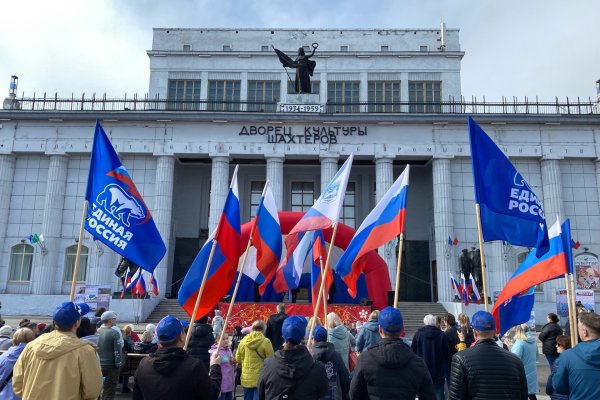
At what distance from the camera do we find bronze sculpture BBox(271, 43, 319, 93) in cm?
3334

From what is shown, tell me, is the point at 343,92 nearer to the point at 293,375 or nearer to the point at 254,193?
the point at 254,193

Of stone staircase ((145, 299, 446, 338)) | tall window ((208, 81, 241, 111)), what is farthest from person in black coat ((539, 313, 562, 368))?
tall window ((208, 81, 241, 111))

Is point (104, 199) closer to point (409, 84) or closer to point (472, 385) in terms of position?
point (472, 385)

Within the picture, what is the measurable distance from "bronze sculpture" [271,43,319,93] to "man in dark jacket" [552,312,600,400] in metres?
30.3

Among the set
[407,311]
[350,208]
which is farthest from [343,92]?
[407,311]

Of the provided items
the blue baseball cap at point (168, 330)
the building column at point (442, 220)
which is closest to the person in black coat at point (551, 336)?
the blue baseball cap at point (168, 330)

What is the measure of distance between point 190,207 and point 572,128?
2652 centimetres

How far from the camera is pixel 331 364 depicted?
603 cm

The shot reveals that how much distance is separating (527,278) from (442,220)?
78.6 ft

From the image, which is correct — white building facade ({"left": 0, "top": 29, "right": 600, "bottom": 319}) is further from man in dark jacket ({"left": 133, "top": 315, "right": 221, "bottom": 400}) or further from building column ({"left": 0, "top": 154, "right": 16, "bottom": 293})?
man in dark jacket ({"left": 133, "top": 315, "right": 221, "bottom": 400})

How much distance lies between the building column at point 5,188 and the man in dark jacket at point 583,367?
34148 mm

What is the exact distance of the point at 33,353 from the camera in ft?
14.2

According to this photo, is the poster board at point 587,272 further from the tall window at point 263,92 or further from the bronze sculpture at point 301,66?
the tall window at point 263,92

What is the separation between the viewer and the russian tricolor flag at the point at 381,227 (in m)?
9.78
